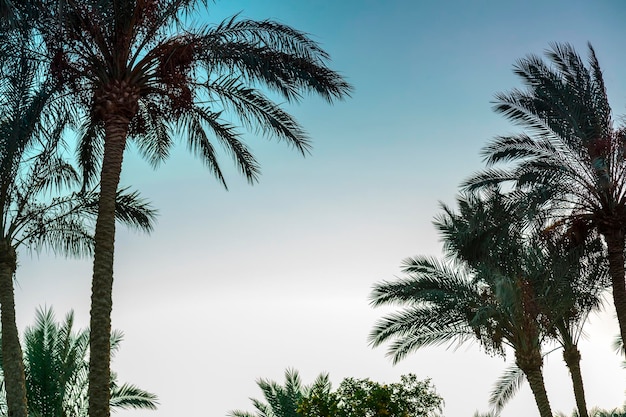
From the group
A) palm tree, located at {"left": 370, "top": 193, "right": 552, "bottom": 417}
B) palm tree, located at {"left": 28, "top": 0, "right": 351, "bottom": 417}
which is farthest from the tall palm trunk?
palm tree, located at {"left": 28, "top": 0, "right": 351, "bottom": 417}

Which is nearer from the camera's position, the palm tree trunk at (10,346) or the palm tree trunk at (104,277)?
the palm tree trunk at (104,277)

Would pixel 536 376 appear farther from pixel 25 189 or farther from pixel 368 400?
pixel 25 189

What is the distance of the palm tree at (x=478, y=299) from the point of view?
60.3 ft

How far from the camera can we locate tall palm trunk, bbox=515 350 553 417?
19922 millimetres

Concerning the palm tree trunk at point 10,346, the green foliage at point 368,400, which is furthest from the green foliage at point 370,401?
the palm tree trunk at point 10,346

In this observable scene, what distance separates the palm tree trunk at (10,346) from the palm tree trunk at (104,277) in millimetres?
3490

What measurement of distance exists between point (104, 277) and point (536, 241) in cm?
1176

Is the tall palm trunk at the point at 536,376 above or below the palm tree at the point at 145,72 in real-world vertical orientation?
below

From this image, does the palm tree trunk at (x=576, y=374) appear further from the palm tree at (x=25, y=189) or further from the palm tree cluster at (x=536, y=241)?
the palm tree at (x=25, y=189)

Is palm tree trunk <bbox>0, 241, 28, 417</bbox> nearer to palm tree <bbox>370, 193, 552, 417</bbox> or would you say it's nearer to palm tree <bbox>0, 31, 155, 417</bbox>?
palm tree <bbox>0, 31, 155, 417</bbox>

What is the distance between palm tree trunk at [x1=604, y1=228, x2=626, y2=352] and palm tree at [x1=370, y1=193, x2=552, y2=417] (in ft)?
6.80

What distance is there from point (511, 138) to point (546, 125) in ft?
2.97

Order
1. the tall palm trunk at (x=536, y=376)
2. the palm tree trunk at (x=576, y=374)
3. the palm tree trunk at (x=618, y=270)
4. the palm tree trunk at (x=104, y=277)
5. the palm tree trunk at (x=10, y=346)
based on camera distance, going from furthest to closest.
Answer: the palm tree trunk at (x=576, y=374) → the tall palm trunk at (x=536, y=376) → the palm tree trunk at (x=618, y=270) → the palm tree trunk at (x=10, y=346) → the palm tree trunk at (x=104, y=277)

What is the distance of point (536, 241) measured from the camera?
18938 mm
